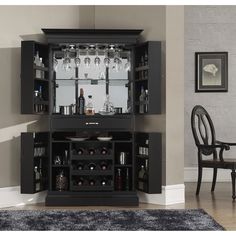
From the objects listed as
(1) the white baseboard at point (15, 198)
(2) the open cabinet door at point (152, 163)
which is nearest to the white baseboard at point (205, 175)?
(2) the open cabinet door at point (152, 163)

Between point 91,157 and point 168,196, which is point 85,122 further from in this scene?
point 168,196

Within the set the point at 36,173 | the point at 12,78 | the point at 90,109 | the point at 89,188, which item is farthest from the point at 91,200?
the point at 12,78

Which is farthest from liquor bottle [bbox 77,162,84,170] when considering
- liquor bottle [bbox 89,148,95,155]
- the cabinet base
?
the cabinet base

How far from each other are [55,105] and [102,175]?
954 mm

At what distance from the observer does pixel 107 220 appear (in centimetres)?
405

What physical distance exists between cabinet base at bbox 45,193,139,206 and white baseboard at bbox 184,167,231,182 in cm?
220

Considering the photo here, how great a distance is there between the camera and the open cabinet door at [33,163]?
4871mm

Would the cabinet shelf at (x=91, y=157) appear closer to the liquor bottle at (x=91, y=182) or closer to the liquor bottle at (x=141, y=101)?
the liquor bottle at (x=91, y=182)

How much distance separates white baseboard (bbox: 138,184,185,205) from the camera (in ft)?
16.8

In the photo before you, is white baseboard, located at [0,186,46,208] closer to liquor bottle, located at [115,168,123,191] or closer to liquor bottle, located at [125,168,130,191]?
liquor bottle, located at [115,168,123,191]

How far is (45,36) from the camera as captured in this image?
5.18m

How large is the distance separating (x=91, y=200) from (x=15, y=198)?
0.85m

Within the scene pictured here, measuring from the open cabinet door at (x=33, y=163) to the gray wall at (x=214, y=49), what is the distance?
8.95 feet
